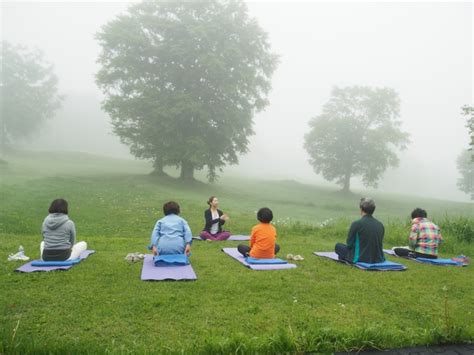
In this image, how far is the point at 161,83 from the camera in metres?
36.9

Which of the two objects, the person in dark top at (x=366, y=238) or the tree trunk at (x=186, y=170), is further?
the tree trunk at (x=186, y=170)

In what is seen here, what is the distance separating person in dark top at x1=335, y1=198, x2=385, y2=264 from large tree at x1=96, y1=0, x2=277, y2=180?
2446 cm

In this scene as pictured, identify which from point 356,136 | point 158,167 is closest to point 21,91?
point 158,167

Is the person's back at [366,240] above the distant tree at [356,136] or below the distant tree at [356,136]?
below

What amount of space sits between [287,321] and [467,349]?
8.82 feet

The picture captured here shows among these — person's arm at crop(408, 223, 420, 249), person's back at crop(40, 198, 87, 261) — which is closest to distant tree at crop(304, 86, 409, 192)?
person's arm at crop(408, 223, 420, 249)

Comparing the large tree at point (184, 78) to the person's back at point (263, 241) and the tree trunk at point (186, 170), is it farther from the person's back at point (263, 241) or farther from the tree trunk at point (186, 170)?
the person's back at point (263, 241)

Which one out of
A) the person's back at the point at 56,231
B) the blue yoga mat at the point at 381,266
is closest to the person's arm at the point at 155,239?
the person's back at the point at 56,231

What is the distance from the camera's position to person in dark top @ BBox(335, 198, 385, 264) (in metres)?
10.1

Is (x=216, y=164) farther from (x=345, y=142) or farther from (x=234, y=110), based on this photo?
(x=345, y=142)

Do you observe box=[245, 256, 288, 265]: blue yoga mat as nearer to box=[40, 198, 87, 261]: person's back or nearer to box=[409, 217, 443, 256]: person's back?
box=[40, 198, 87, 261]: person's back

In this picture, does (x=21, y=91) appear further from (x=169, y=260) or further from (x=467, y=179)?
(x=467, y=179)

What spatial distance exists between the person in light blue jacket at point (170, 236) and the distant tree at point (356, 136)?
47812 millimetres

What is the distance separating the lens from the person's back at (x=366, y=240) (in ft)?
33.0
